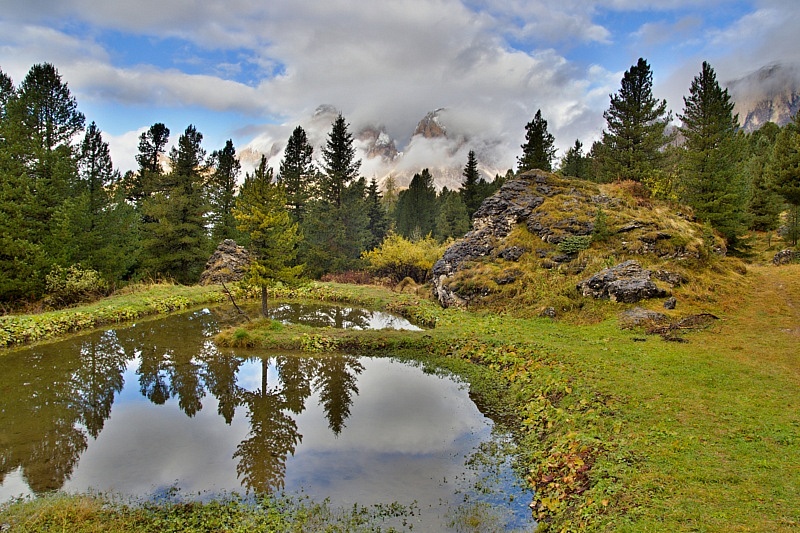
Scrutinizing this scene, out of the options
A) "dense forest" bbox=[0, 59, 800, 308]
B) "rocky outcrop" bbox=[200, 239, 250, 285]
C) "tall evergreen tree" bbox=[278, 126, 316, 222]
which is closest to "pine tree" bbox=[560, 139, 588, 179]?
"dense forest" bbox=[0, 59, 800, 308]

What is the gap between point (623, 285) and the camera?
18.1 m

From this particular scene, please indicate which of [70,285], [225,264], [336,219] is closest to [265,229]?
[70,285]

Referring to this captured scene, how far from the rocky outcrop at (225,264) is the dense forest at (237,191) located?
1411 millimetres

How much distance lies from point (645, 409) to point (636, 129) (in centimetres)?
2844

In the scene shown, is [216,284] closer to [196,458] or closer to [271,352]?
[271,352]

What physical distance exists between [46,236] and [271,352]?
605 inches

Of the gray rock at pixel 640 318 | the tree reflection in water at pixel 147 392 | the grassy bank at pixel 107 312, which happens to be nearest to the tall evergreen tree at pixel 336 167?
the grassy bank at pixel 107 312

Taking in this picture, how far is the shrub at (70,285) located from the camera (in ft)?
74.4

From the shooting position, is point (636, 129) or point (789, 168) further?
point (636, 129)

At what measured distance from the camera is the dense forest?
21609mm

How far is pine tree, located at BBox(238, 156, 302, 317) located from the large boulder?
1328 centimetres

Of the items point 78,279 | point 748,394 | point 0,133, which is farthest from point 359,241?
A: point 748,394

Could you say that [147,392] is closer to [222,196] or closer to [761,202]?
[222,196]

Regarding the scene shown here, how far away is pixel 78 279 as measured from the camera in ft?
79.2
